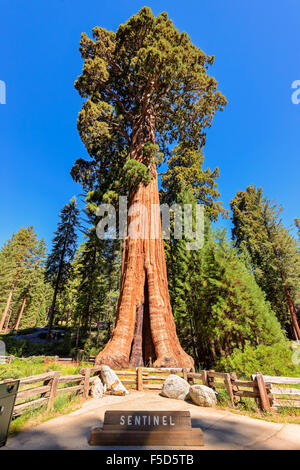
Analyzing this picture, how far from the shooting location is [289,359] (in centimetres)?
811

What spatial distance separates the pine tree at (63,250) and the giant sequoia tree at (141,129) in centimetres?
1408

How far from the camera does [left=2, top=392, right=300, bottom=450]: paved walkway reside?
3.17 meters

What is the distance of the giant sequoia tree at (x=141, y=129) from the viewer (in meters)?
9.62

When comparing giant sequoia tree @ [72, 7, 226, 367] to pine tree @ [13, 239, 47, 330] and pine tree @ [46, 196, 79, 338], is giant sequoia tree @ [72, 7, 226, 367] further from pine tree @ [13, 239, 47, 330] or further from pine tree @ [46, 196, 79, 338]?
pine tree @ [13, 239, 47, 330]

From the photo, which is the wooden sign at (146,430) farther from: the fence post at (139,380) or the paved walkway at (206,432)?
the fence post at (139,380)

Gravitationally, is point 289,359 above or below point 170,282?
below

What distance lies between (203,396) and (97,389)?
3.32 meters

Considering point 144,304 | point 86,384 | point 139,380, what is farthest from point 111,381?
point 144,304

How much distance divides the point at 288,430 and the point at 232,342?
8.02 metres

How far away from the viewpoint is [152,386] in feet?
24.7

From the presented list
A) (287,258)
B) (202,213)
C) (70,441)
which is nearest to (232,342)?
(202,213)

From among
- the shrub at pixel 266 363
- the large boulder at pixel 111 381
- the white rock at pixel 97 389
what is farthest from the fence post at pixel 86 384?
the shrub at pixel 266 363

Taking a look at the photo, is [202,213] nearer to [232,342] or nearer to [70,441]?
[232,342]

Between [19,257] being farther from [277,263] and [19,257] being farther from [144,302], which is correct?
[277,263]
